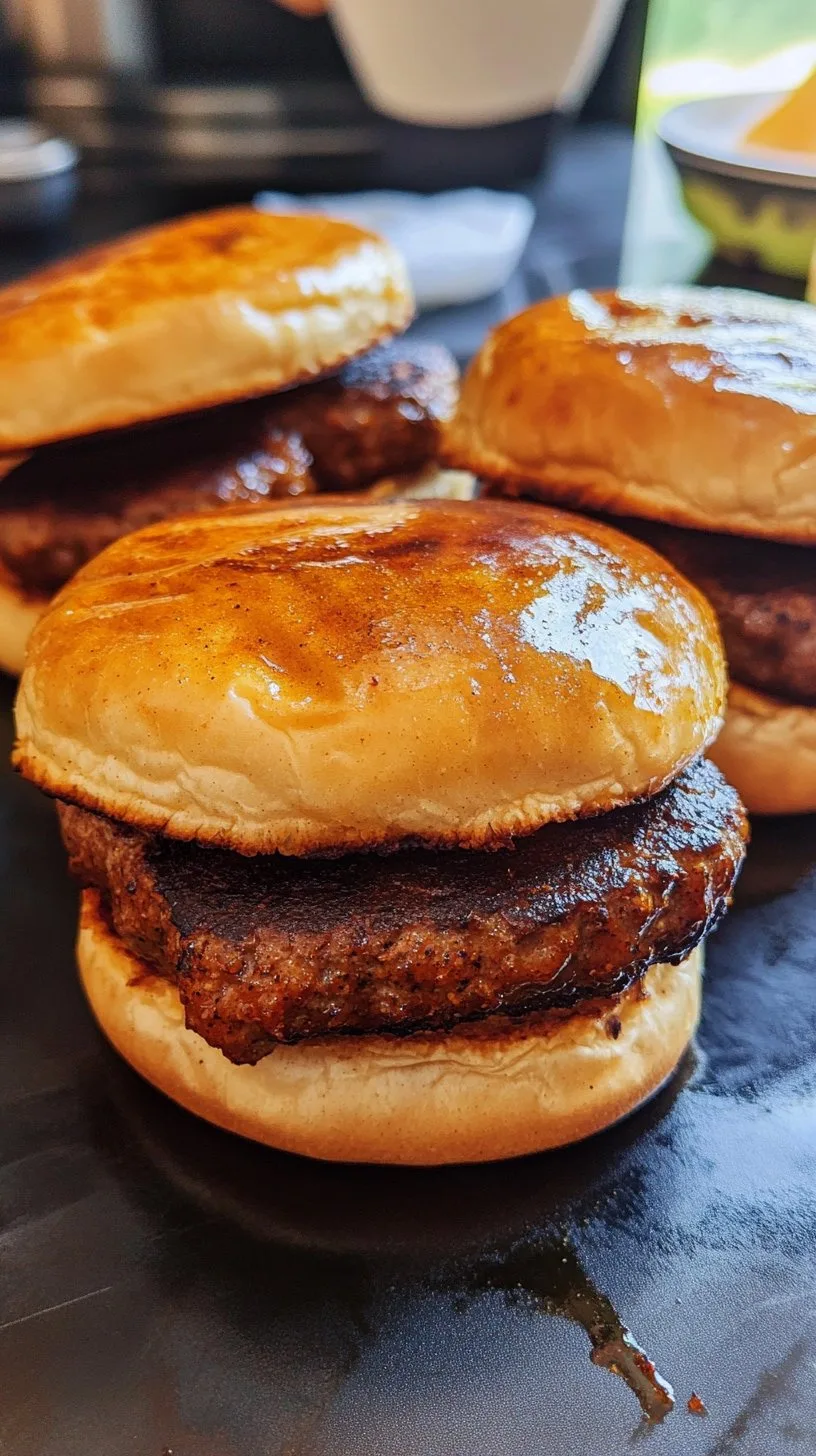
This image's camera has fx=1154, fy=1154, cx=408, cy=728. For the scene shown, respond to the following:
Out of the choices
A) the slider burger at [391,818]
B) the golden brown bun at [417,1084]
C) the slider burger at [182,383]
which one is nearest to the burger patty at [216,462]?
the slider burger at [182,383]

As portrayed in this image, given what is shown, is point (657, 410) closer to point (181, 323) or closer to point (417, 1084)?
point (181, 323)

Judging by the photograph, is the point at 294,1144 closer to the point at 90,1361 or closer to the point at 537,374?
the point at 90,1361

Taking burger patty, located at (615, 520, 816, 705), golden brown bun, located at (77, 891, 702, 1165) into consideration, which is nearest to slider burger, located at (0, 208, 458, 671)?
burger patty, located at (615, 520, 816, 705)

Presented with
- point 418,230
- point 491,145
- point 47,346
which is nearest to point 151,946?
point 47,346

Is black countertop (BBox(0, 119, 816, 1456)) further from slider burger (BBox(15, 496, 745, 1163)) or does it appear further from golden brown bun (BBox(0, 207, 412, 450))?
golden brown bun (BBox(0, 207, 412, 450))

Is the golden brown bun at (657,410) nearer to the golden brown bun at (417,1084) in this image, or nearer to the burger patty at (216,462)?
the burger patty at (216,462)
